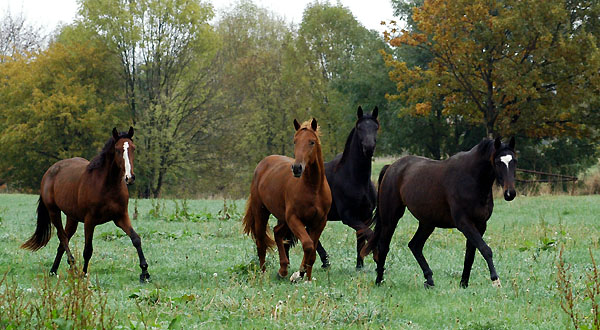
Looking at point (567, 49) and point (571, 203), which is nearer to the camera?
point (571, 203)

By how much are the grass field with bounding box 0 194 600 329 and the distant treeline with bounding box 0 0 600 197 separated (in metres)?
13.7

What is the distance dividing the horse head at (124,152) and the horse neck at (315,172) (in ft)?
7.79

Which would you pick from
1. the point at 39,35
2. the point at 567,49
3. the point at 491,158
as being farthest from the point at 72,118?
the point at 491,158

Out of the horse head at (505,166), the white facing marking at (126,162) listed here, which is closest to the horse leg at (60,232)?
the white facing marking at (126,162)

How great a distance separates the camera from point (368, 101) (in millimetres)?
41250

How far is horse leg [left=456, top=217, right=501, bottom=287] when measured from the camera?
7682mm

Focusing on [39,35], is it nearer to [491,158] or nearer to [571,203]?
[571,203]

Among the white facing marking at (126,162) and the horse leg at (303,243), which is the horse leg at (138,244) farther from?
the horse leg at (303,243)

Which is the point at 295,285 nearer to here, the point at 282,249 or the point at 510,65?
the point at 282,249

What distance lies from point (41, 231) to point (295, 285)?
16.7 ft

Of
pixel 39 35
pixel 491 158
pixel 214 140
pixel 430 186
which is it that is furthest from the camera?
pixel 39 35

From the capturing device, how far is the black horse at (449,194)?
7.72 metres

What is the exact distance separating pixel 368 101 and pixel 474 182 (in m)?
33.6

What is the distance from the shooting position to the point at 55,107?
39.5m
